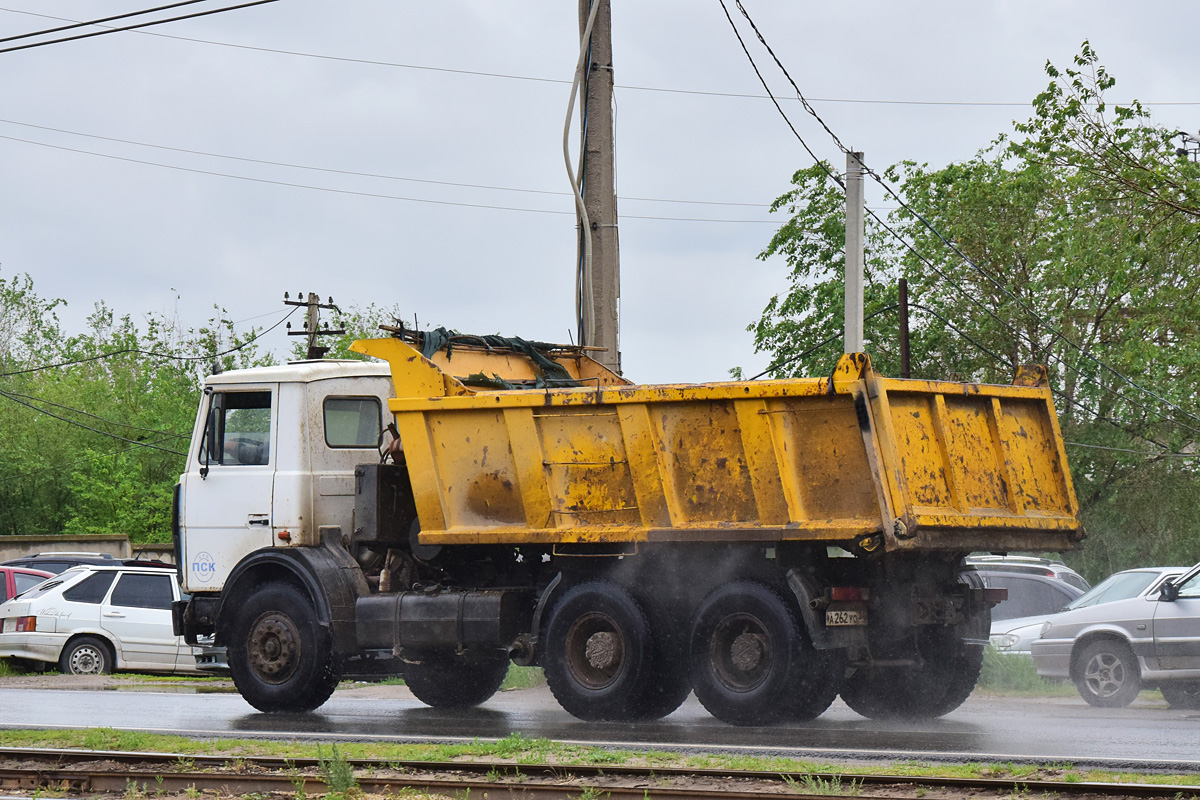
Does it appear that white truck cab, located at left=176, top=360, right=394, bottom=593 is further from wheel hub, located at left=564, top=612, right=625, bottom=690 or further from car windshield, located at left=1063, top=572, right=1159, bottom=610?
car windshield, located at left=1063, top=572, right=1159, bottom=610

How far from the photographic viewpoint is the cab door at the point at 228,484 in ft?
41.6

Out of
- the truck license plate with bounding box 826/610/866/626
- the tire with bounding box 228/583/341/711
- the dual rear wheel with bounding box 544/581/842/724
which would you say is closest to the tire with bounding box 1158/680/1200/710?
the dual rear wheel with bounding box 544/581/842/724

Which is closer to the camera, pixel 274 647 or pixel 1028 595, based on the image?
pixel 274 647

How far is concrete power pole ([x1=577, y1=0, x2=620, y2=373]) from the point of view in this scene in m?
14.3

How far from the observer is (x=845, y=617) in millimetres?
10039

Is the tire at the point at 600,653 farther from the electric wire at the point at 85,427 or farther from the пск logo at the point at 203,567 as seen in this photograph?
the electric wire at the point at 85,427

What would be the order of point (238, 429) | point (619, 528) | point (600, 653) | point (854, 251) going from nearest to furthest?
point (619, 528) < point (600, 653) < point (238, 429) < point (854, 251)

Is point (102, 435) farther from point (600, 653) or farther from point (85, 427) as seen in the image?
point (600, 653)

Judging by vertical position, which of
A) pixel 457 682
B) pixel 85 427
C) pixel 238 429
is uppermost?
pixel 85 427

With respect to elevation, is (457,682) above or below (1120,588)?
below

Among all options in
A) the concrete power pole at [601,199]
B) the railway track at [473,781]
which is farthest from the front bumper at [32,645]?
the railway track at [473,781]

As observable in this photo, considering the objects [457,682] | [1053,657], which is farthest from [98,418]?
[1053,657]

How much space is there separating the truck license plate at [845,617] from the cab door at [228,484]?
5.06m

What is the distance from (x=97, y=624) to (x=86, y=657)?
1.49ft
